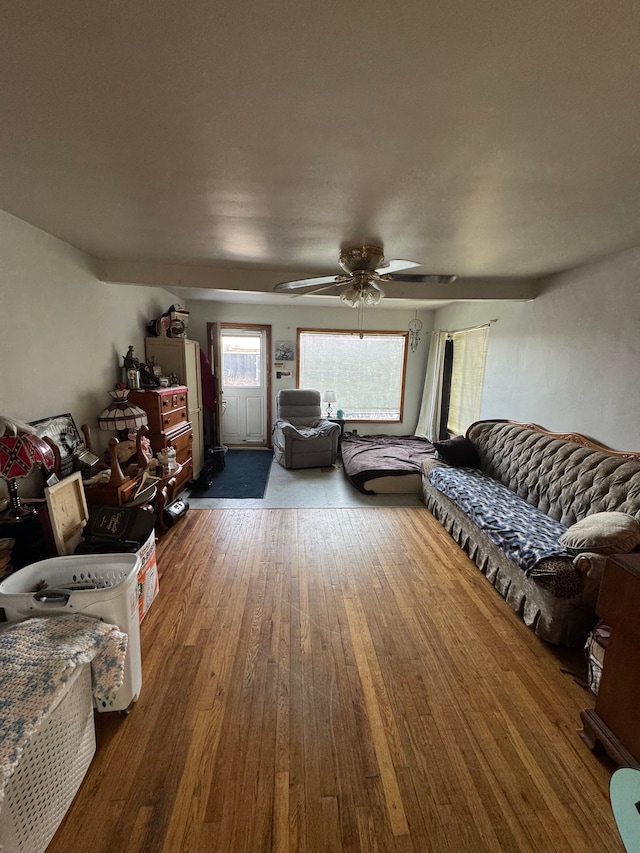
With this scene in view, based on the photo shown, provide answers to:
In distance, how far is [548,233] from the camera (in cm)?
212

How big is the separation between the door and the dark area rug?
15.2 inches

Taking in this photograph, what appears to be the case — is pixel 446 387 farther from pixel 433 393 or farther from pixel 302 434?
pixel 302 434

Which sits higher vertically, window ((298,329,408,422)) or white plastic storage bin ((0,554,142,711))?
window ((298,329,408,422))

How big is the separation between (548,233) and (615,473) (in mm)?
1600

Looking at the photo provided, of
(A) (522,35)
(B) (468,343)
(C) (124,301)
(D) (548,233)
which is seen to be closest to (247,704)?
(A) (522,35)

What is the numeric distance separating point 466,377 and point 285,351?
288 centimetres

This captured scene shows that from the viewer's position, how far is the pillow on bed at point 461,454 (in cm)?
359

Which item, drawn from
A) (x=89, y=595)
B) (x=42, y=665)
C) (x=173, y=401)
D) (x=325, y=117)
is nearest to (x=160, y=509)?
(x=173, y=401)

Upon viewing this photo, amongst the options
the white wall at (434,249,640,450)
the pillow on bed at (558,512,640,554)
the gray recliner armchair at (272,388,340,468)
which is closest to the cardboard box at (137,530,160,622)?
the pillow on bed at (558,512,640,554)

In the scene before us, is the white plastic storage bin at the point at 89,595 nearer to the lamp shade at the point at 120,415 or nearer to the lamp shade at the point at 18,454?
the lamp shade at the point at 18,454

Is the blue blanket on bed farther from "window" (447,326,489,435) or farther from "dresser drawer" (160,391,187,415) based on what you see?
"dresser drawer" (160,391,187,415)

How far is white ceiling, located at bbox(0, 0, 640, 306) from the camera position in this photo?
0.79 m

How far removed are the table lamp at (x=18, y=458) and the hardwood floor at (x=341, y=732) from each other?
96 cm

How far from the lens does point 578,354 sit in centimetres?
284
